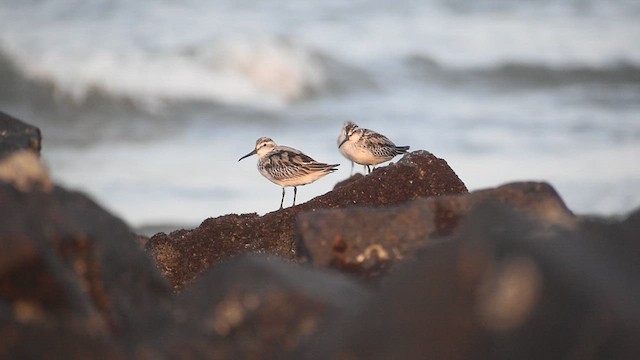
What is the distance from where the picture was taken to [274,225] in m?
7.89

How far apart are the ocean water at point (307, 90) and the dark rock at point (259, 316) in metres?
9.86

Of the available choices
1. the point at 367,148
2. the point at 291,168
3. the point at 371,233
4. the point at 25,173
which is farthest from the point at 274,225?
the point at 367,148

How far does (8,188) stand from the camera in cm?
462

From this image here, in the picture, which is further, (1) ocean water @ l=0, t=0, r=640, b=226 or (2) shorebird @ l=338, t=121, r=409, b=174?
(1) ocean water @ l=0, t=0, r=640, b=226

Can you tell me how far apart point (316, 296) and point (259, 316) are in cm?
20

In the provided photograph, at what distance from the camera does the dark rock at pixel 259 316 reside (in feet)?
14.3

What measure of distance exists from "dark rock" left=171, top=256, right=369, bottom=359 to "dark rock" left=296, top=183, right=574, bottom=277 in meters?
0.93

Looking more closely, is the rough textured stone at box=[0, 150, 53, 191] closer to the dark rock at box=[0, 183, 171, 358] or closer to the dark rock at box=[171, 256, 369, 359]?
the dark rock at box=[0, 183, 171, 358]

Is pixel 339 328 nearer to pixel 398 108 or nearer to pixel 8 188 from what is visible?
pixel 8 188

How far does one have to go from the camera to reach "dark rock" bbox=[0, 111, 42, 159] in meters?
5.48

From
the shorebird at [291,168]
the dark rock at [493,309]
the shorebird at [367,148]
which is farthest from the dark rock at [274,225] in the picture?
the shorebird at [367,148]

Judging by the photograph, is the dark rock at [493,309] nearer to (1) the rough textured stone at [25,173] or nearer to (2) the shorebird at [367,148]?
(1) the rough textured stone at [25,173]

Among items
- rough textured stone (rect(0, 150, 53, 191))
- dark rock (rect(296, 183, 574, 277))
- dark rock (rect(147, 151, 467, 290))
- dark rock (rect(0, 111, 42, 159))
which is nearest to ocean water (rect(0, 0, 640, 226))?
dark rock (rect(147, 151, 467, 290))

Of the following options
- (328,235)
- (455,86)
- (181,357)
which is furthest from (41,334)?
(455,86)
